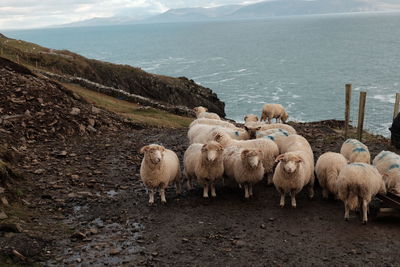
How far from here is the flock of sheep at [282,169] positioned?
10.6 metres

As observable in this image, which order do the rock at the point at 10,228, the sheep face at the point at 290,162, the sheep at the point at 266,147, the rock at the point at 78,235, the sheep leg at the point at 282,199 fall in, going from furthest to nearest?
the sheep at the point at 266,147 → the sheep leg at the point at 282,199 → the sheep face at the point at 290,162 → the rock at the point at 78,235 → the rock at the point at 10,228

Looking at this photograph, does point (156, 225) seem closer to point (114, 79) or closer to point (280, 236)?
point (280, 236)

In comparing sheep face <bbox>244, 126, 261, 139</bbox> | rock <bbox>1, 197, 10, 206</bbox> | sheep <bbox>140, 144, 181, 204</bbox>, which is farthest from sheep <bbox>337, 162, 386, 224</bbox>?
rock <bbox>1, 197, 10, 206</bbox>

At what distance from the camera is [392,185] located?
458 inches

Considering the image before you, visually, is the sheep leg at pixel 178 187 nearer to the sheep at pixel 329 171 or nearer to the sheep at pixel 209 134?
the sheep at pixel 209 134

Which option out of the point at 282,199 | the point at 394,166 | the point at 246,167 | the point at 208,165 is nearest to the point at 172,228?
the point at 208,165

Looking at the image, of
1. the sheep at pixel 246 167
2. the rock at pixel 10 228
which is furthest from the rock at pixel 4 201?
the sheep at pixel 246 167

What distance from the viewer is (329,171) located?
11.8m

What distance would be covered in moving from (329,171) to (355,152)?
180cm

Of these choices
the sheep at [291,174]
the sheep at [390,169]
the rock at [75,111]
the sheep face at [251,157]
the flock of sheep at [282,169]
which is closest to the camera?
the flock of sheep at [282,169]

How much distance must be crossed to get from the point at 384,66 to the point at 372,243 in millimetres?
93599

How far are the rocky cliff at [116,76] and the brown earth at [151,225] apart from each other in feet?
97.3

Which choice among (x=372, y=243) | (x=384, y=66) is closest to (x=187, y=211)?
(x=372, y=243)

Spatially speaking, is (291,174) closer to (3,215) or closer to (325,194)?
(325,194)
